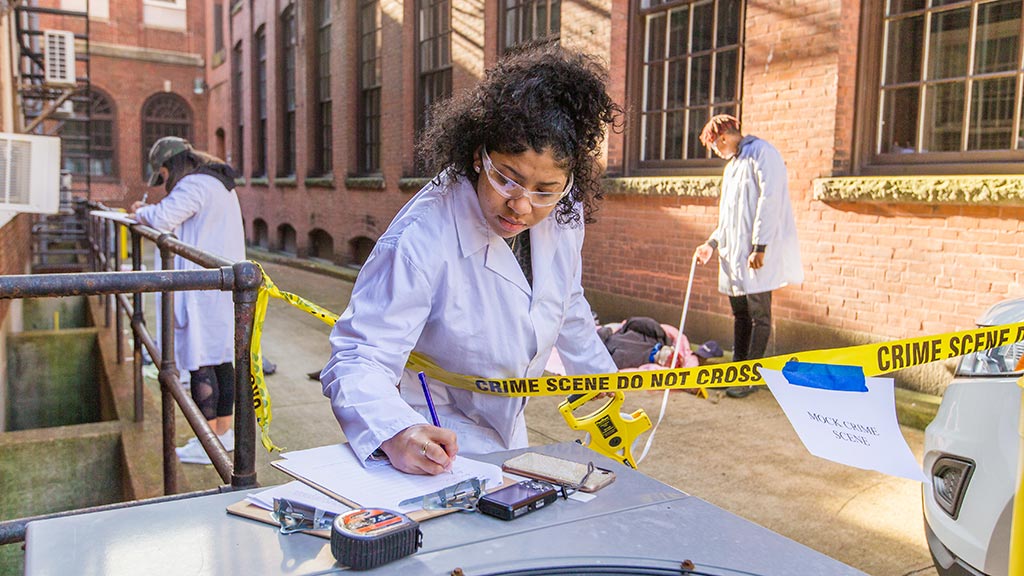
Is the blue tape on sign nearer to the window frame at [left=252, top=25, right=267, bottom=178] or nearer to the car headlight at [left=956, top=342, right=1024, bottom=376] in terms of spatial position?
the car headlight at [left=956, top=342, right=1024, bottom=376]

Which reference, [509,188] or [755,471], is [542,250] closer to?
[509,188]

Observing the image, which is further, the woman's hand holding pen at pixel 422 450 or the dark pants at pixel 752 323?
the dark pants at pixel 752 323

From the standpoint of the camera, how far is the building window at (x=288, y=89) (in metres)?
17.4

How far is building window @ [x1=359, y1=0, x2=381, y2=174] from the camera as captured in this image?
13.9 m

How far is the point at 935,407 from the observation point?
Answer: 5.18 meters

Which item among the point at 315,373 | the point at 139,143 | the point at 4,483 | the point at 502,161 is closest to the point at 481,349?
the point at 502,161

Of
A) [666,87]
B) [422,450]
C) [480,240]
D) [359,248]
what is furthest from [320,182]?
[422,450]

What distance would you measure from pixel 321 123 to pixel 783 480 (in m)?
13.6

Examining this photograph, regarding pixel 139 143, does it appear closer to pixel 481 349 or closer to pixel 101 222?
pixel 101 222

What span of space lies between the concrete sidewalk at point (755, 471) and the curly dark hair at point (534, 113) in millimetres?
2417

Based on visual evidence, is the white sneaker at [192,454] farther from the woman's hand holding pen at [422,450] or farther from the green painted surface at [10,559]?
the woman's hand holding pen at [422,450]

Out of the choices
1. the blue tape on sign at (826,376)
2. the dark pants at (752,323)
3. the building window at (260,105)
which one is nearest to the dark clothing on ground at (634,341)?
the dark pants at (752,323)

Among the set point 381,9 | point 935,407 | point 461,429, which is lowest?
point 935,407

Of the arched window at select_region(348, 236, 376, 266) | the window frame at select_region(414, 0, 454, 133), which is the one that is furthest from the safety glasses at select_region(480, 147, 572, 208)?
the arched window at select_region(348, 236, 376, 266)
